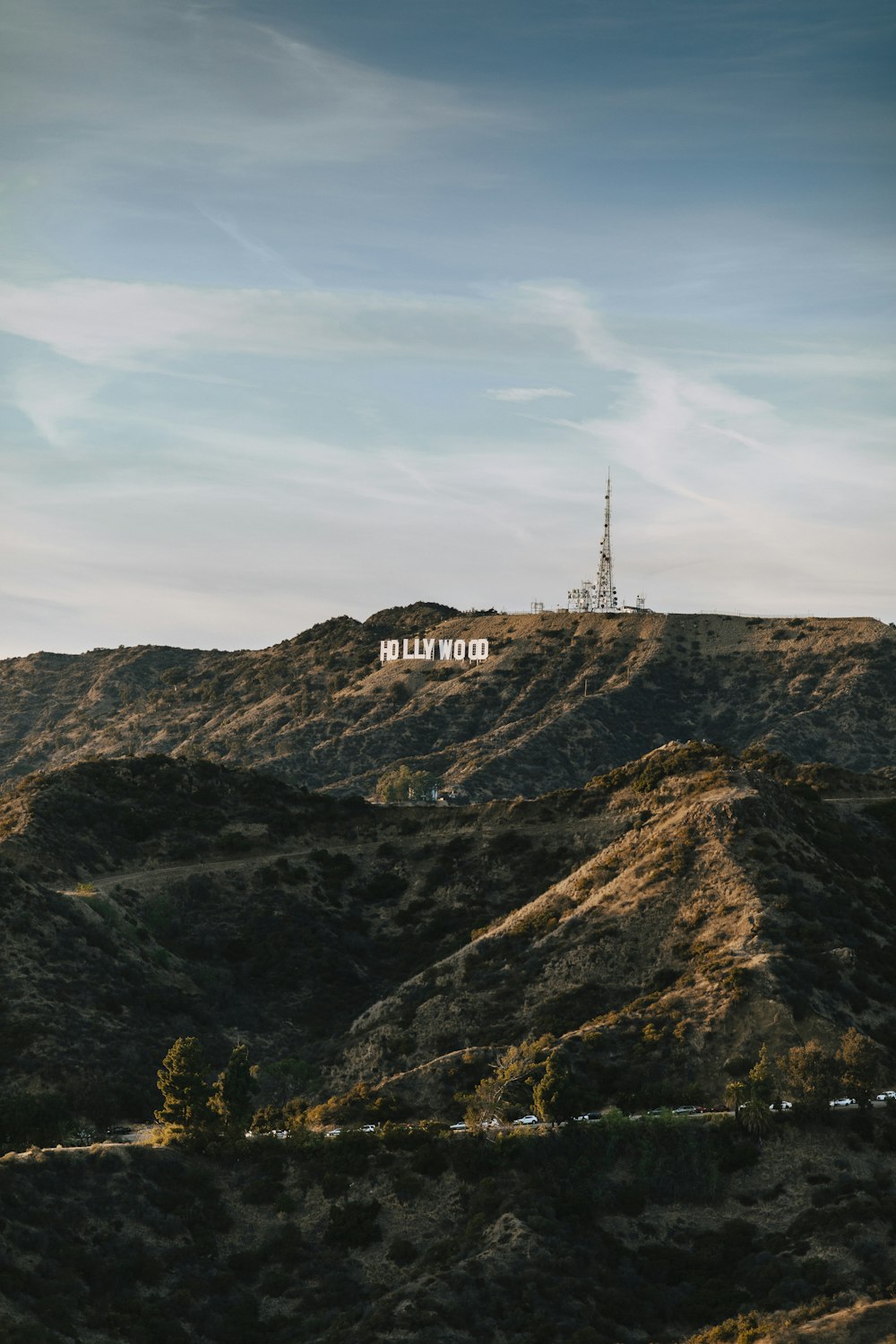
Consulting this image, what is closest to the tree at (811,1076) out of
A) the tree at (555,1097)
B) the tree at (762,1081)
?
the tree at (762,1081)

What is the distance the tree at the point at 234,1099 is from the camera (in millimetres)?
78875

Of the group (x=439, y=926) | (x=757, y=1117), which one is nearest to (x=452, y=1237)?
(x=757, y=1117)

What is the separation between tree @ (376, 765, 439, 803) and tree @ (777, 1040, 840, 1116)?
102 meters

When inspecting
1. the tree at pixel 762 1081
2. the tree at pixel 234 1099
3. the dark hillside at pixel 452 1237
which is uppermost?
the tree at pixel 762 1081

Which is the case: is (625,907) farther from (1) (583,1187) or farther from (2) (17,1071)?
(2) (17,1071)

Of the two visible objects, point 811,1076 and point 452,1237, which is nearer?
point 452,1237

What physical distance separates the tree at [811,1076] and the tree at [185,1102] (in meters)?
29.0

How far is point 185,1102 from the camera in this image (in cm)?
7838

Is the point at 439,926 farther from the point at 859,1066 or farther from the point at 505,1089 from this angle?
the point at 859,1066

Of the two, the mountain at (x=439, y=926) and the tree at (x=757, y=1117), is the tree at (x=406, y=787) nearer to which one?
the mountain at (x=439, y=926)

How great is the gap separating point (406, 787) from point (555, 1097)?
109 meters

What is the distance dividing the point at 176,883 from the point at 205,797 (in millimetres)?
19352

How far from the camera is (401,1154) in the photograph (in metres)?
75.7

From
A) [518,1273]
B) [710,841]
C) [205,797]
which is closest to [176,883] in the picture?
[205,797]
